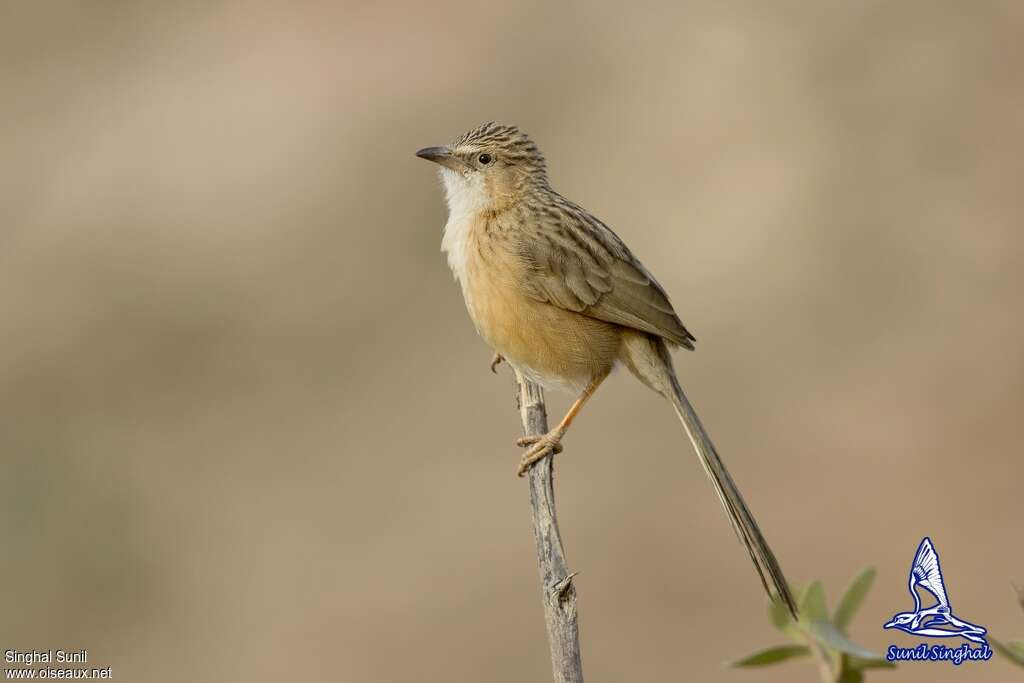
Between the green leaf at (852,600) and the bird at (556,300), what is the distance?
3.66m

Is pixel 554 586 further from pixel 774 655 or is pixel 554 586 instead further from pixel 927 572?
pixel 774 655

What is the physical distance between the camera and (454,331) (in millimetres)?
12789

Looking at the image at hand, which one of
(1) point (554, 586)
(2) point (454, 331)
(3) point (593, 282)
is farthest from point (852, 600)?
(2) point (454, 331)

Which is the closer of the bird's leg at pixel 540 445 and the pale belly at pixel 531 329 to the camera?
the bird's leg at pixel 540 445

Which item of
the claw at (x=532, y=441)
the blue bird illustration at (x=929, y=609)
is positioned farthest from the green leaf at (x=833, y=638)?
the claw at (x=532, y=441)

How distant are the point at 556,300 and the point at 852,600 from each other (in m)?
3.98

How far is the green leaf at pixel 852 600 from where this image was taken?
146cm

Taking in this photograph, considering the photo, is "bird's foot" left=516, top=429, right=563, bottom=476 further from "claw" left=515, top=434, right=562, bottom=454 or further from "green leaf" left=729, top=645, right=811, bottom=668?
"green leaf" left=729, top=645, right=811, bottom=668

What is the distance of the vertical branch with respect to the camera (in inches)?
137

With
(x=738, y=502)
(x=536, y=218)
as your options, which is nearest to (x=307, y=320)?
(x=536, y=218)

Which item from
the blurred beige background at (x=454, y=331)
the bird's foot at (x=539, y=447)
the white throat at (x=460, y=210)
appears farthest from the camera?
the blurred beige background at (x=454, y=331)

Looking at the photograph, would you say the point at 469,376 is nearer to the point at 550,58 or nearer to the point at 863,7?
the point at 550,58

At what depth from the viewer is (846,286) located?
12.6 m

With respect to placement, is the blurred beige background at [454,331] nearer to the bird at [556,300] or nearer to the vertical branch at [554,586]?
the bird at [556,300]
